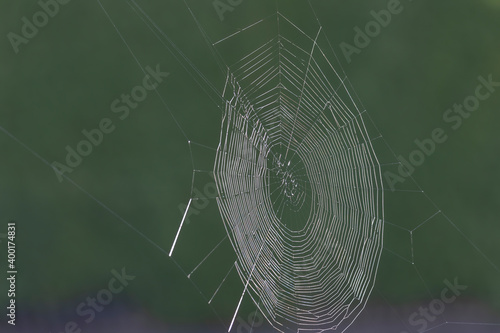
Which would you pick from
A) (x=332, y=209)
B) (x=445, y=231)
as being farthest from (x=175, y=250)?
(x=445, y=231)

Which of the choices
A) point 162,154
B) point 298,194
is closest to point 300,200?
point 298,194

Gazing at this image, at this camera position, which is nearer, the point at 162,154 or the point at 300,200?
the point at 300,200

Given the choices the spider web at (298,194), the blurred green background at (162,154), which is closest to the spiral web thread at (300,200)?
the spider web at (298,194)

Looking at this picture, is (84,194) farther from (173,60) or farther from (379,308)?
(379,308)

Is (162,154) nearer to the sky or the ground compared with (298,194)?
nearer to the sky

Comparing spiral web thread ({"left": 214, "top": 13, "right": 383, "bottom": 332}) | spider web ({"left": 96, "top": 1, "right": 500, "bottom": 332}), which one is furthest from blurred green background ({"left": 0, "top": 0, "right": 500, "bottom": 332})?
spiral web thread ({"left": 214, "top": 13, "right": 383, "bottom": 332})

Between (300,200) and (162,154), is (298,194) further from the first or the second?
(162,154)
